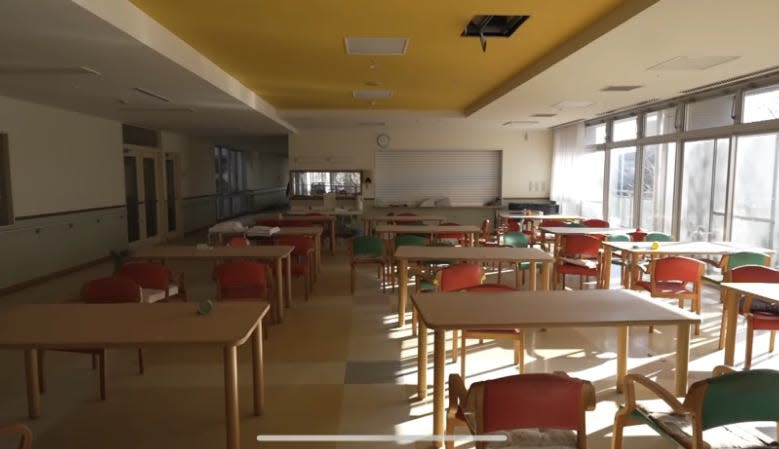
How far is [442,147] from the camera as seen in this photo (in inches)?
498

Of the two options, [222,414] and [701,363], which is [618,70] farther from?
[222,414]

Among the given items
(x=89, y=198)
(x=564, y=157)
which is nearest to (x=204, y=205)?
(x=89, y=198)

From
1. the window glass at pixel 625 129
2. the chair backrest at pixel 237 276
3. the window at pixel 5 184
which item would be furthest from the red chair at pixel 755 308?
the window at pixel 5 184

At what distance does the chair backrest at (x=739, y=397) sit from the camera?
1889mm

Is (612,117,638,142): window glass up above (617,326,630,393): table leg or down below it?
above

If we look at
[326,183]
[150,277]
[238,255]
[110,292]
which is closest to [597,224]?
[238,255]

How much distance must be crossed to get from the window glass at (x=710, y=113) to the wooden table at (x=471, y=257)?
3821 millimetres

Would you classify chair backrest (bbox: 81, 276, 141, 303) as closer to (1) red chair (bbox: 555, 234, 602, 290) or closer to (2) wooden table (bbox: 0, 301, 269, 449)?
(2) wooden table (bbox: 0, 301, 269, 449)

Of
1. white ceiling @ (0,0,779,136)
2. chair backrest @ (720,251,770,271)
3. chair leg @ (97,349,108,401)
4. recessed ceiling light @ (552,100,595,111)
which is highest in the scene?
recessed ceiling light @ (552,100,595,111)

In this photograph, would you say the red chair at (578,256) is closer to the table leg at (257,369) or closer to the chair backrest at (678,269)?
the chair backrest at (678,269)

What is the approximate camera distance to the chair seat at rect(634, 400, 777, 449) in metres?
2.11

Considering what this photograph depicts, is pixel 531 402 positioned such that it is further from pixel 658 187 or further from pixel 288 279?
pixel 658 187

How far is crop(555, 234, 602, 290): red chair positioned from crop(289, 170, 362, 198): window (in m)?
6.88

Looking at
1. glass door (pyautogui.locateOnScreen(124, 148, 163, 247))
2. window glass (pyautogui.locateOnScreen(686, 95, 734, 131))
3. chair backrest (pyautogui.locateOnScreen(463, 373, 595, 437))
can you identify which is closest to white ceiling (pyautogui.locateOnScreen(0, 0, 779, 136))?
window glass (pyautogui.locateOnScreen(686, 95, 734, 131))
